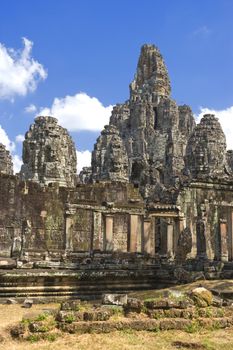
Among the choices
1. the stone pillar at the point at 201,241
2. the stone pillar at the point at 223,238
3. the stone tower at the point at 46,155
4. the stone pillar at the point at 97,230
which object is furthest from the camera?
the stone tower at the point at 46,155

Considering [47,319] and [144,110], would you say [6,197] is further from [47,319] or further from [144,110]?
[144,110]

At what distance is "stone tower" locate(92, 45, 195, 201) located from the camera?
6090cm

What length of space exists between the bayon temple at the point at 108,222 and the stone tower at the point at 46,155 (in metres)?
0.09

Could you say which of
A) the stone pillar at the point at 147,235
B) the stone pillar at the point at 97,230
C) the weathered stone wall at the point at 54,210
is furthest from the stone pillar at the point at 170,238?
the stone pillar at the point at 97,230

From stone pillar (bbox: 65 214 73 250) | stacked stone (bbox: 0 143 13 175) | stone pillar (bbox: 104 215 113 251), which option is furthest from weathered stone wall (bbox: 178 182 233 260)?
stacked stone (bbox: 0 143 13 175)

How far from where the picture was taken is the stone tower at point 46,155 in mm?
35938

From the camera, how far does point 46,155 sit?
3712 centimetres

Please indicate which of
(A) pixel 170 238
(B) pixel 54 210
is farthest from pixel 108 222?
(A) pixel 170 238

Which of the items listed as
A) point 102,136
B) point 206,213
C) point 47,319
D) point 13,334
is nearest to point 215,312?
point 47,319

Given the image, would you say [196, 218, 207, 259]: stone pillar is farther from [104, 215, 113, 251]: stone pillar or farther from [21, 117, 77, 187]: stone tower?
[21, 117, 77, 187]: stone tower

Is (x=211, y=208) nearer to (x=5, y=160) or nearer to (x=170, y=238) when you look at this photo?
(x=170, y=238)

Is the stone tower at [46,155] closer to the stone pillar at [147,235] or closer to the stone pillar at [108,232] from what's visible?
the stone pillar at [108,232]

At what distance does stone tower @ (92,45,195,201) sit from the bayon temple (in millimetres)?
14920

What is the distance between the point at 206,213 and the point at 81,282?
11986mm
